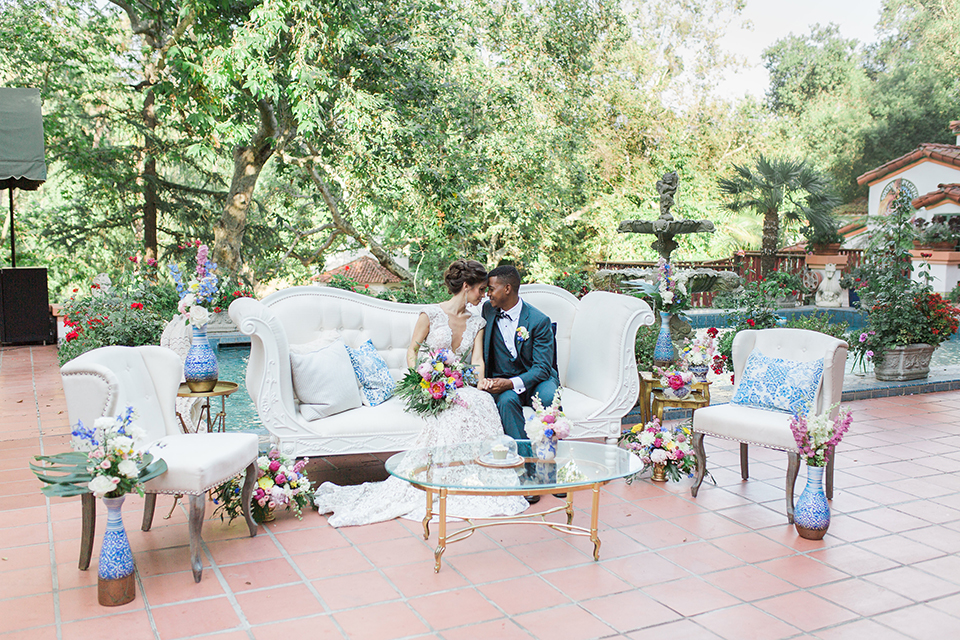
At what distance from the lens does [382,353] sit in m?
4.64

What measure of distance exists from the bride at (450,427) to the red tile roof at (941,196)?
46.0 feet

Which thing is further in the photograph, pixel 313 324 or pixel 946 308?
pixel 946 308

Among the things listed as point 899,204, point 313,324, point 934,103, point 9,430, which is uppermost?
point 934,103

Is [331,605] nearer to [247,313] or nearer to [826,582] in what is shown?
[247,313]

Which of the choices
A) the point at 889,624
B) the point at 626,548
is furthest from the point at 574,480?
the point at 889,624

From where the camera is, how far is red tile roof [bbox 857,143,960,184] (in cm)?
1714

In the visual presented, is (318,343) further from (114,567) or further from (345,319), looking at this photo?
(114,567)

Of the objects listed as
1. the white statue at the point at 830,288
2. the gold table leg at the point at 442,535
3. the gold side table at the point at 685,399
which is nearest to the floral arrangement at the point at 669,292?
the gold side table at the point at 685,399

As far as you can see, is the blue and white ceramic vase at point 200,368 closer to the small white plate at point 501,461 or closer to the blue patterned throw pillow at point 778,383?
the small white plate at point 501,461

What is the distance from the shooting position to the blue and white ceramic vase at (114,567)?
2.86 metres

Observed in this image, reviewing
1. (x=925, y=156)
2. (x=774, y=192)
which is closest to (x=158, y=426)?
(x=774, y=192)

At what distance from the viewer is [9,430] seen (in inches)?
211

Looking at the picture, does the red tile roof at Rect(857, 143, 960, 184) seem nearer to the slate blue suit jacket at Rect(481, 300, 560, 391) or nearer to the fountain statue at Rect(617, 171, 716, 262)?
the fountain statue at Rect(617, 171, 716, 262)

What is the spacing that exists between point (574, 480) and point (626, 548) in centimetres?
50
